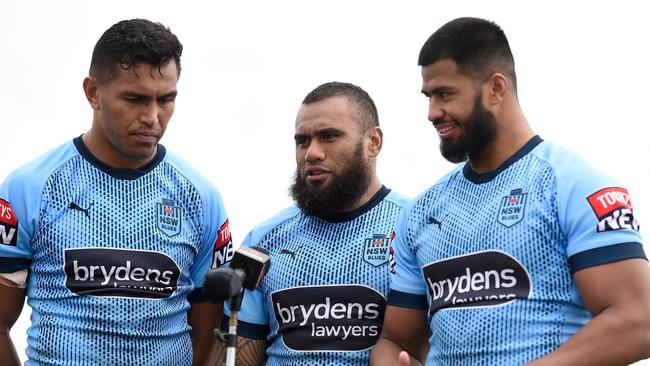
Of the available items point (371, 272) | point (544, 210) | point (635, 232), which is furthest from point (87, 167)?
point (635, 232)

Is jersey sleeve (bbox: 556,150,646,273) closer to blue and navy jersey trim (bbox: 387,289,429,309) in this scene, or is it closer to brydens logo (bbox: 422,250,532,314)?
brydens logo (bbox: 422,250,532,314)

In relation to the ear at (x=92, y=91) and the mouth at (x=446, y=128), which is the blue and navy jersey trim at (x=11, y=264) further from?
the mouth at (x=446, y=128)

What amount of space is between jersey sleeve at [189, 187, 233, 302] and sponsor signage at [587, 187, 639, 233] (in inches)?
89.9

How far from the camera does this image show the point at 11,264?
4992mm

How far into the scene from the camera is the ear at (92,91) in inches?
204

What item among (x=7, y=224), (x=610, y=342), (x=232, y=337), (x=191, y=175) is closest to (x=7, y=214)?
(x=7, y=224)

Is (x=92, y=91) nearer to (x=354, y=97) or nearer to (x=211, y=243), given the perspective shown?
(x=211, y=243)

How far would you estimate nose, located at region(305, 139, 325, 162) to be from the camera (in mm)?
5438

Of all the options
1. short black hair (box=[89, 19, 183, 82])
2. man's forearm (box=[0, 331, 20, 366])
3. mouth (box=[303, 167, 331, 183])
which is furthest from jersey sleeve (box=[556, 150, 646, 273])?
man's forearm (box=[0, 331, 20, 366])

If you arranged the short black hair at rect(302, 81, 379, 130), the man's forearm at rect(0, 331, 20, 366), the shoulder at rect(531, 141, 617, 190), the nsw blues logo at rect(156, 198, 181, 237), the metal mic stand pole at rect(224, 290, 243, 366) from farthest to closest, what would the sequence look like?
the short black hair at rect(302, 81, 379, 130) → the nsw blues logo at rect(156, 198, 181, 237) → the man's forearm at rect(0, 331, 20, 366) → the shoulder at rect(531, 141, 617, 190) → the metal mic stand pole at rect(224, 290, 243, 366)

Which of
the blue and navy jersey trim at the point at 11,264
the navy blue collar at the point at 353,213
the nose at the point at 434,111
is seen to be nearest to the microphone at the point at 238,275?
the nose at the point at 434,111

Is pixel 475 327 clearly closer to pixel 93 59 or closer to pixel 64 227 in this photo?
pixel 64 227

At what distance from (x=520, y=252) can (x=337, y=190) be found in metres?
1.55

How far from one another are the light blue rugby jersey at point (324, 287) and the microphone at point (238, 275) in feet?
3.75
